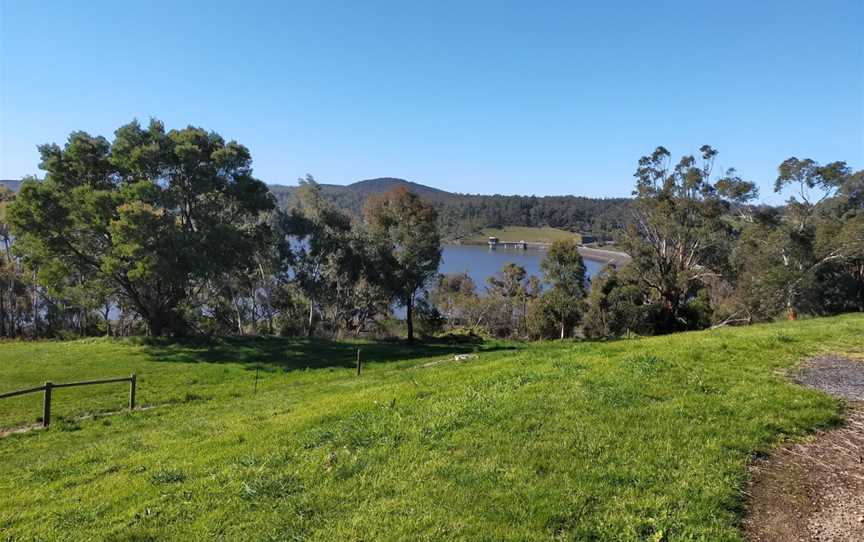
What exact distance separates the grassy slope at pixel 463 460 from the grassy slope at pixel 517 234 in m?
149

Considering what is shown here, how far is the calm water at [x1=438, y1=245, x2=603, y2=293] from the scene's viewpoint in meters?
103

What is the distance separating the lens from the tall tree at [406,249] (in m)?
33.5

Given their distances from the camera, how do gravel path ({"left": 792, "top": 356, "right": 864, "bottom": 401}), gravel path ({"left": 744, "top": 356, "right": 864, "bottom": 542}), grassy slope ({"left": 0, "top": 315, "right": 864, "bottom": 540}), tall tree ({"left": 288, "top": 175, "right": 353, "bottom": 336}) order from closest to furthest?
1. gravel path ({"left": 744, "top": 356, "right": 864, "bottom": 542})
2. grassy slope ({"left": 0, "top": 315, "right": 864, "bottom": 540})
3. gravel path ({"left": 792, "top": 356, "right": 864, "bottom": 401})
4. tall tree ({"left": 288, "top": 175, "right": 353, "bottom": 336})

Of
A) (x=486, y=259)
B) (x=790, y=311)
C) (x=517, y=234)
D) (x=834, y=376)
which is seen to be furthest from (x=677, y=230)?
(x=517, y=234)

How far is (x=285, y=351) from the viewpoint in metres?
25.5

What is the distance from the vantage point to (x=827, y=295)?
34344 mm

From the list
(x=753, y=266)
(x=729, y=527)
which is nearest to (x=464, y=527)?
(x=729, y=527)

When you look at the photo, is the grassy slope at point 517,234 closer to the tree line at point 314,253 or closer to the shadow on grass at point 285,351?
the tree line at point 314,253

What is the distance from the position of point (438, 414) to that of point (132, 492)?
4.11 meters

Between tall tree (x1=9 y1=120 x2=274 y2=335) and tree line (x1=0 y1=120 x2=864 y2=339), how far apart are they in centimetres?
8

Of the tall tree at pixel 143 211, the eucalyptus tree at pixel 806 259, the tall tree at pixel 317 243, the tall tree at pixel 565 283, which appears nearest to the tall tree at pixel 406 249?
the tall tree at pixel 317 243

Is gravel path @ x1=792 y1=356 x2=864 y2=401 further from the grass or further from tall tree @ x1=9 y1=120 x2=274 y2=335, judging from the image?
the grass

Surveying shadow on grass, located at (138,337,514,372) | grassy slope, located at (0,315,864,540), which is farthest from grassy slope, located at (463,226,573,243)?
grassy slope, located at (0,315,864,540)

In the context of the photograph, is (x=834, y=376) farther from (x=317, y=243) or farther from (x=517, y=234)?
(x=517, y=234)
